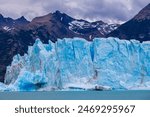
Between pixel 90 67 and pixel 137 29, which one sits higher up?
pixel 137 29

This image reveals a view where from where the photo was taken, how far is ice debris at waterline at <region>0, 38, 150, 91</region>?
2247 centimetres

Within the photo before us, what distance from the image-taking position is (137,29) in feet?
194

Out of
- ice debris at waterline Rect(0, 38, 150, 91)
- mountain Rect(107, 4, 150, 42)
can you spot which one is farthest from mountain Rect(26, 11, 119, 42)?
ice debris at waterline Rect(0, 38, 150, 91)

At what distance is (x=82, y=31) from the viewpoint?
74.2 metres

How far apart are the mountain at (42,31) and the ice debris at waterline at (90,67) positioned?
19925 mm

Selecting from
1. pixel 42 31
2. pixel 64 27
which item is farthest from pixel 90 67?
pixel 64 27

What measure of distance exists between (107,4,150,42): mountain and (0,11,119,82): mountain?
9510 millimetres

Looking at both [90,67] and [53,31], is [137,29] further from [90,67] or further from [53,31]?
[90,67]

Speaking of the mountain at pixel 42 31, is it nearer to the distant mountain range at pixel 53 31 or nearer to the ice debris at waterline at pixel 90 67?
the distant mountain range at pixel 53 31

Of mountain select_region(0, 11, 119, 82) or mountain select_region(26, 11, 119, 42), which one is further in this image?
mountain select_region(26, 11, 119, 42)

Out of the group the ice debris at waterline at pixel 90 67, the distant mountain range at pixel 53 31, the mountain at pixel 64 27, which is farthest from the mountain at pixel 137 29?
the ice debris at waterline at pixel 90 67

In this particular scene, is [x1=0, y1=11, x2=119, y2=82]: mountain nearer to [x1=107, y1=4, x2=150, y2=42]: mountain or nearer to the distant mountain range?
the distant mountain range

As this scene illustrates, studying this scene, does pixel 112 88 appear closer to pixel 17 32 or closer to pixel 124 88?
pixel 124 88

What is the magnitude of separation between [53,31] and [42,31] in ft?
11.6
